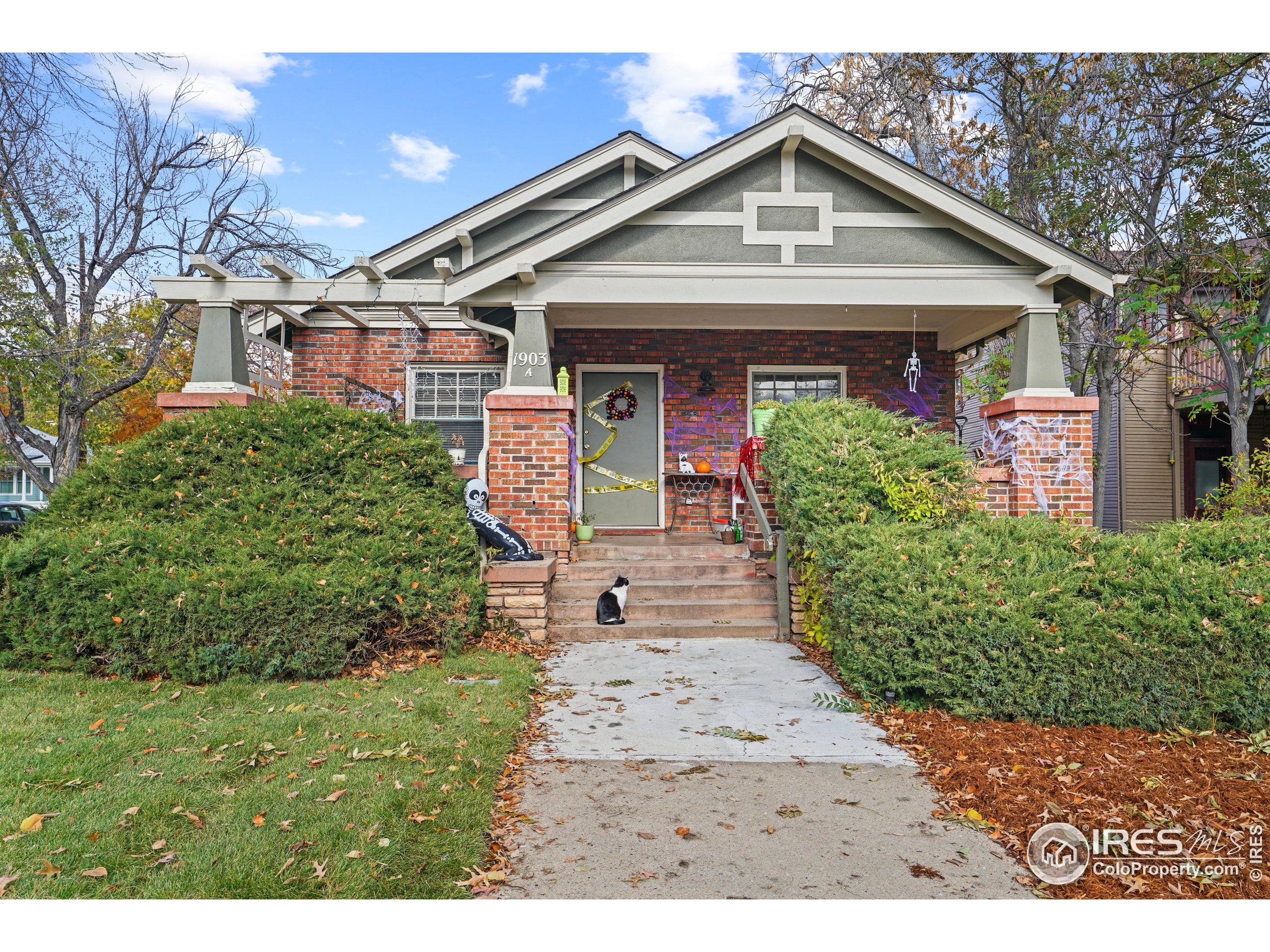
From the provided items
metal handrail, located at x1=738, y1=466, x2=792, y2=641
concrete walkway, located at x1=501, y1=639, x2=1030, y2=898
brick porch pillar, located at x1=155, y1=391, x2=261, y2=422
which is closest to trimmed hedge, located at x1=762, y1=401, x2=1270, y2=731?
concrete walkway, located at x1=501, y1=639, x2=1030, y2=898

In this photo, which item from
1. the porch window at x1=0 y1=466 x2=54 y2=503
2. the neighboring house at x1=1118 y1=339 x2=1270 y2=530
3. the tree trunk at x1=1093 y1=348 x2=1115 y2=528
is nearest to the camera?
the tree trunk at x1=1093 y1=348 x2=1115 y2=528

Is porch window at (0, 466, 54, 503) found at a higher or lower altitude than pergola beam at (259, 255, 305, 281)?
lower

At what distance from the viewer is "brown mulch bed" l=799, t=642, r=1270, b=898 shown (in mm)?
2789

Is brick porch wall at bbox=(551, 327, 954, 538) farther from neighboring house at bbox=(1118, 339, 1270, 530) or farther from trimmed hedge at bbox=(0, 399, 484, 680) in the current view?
neighboring house at bbox=(1118, 339, 1270, 530)

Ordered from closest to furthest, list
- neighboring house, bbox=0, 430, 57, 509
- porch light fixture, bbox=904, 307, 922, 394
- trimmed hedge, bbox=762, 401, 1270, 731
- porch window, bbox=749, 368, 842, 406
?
trimmed hedge, bbox=762, 401, 1270, 731 < porch light fixture, bbox=904, 307, 922, 394 < porch window, bbox=749, 368, 842, 406 < neighboring house, bbox=0, 430, 57, 509

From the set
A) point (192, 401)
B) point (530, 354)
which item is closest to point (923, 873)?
point (530, 354)

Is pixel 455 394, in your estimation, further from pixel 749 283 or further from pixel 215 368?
pixel 749 283

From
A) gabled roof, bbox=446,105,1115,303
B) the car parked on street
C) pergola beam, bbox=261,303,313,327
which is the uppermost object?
gabled roof, bbox=446,105,1115,303

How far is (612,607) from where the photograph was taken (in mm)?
6820

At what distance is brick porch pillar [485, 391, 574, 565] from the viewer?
299 inches

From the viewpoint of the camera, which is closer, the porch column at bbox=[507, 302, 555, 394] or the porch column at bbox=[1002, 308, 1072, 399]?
the porch column at bbox=[507, 302, 555, 394]

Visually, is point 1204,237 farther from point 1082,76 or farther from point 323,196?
point 323,196

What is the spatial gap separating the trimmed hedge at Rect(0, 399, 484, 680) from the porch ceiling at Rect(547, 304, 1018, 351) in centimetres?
291

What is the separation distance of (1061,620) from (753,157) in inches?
222
